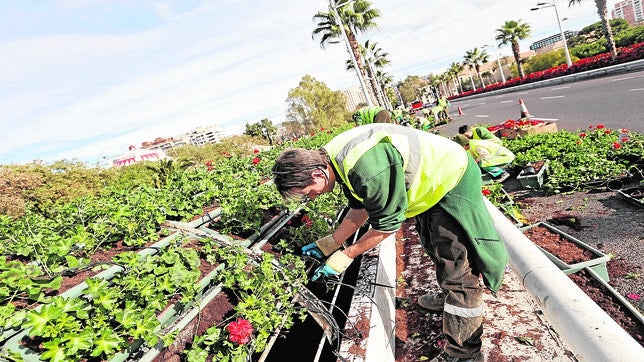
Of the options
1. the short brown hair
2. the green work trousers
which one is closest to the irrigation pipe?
the green work trousers

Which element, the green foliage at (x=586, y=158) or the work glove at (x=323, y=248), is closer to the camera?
the work glove at (x=323, y=248)

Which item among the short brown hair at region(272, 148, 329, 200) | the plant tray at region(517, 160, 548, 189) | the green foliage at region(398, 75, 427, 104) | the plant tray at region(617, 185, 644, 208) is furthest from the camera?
the green foliage at region(398, 75, 427, 104)

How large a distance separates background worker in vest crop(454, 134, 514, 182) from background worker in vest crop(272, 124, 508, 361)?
3.95 metres

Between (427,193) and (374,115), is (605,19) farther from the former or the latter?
(427,193)

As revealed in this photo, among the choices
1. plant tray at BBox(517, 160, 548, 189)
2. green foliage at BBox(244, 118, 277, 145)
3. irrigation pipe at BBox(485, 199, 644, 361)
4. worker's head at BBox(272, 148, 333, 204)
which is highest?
green foliage at BBox(244, 118, 277, 145)

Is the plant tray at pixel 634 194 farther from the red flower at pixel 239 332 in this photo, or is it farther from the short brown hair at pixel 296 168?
the red flower at pixel 239 332

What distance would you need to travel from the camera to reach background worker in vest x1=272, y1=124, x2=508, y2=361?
175 centimetres

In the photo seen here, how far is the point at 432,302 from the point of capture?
7.88ft

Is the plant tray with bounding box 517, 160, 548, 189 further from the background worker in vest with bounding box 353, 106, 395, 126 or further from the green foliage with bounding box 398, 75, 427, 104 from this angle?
the green foliage with bounding box 398, 75, 427, 104

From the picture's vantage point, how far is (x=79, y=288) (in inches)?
67.1

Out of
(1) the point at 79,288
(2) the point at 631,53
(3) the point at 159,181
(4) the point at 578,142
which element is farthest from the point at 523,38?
(1) the point at 79,288

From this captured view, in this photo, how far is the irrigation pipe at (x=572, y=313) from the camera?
3.89 feet

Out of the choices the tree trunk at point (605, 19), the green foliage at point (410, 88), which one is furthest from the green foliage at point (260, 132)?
the green foliage at point (410, 88)

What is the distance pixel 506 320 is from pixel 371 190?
1408 mm
